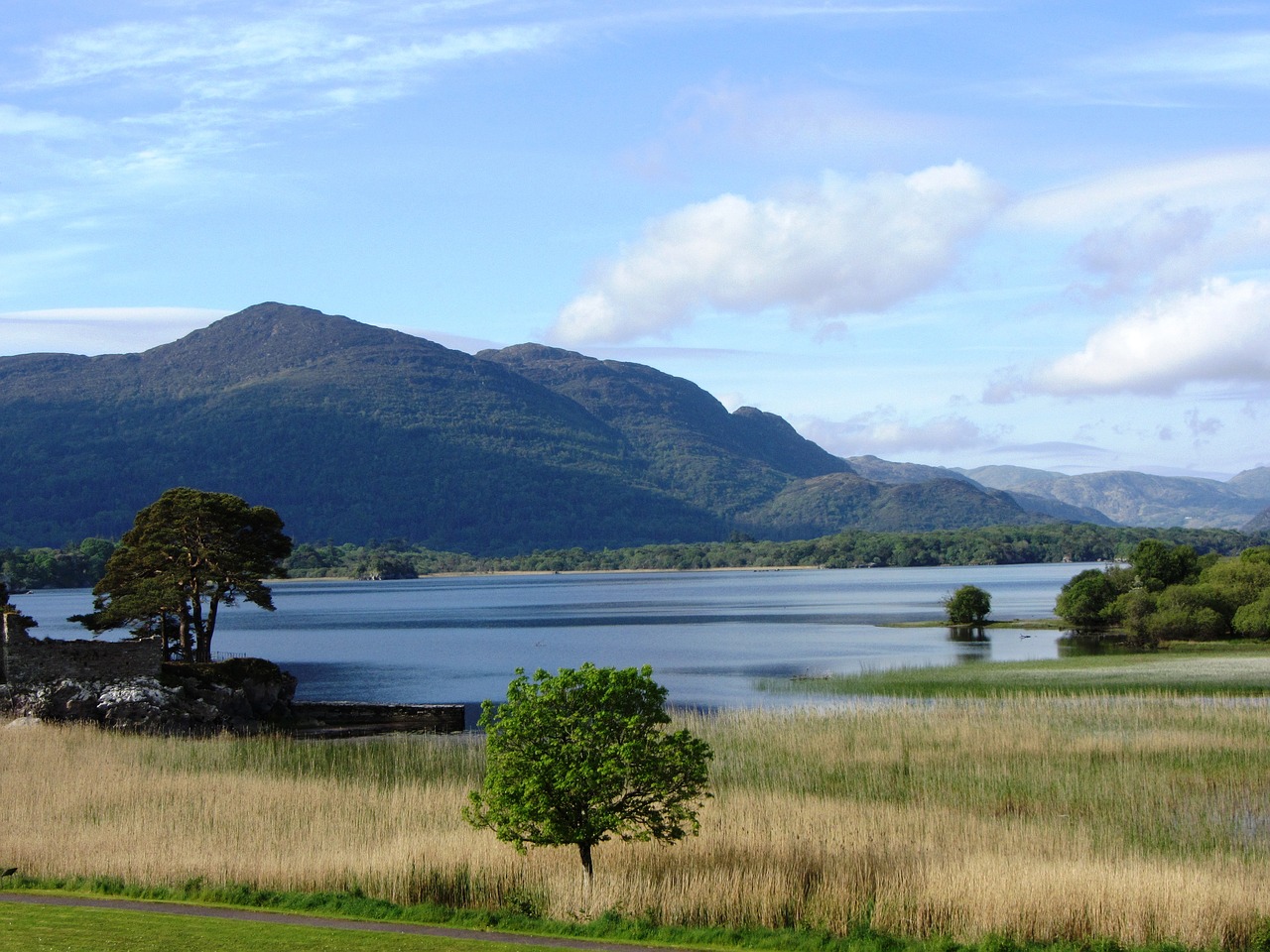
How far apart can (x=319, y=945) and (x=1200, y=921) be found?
10.2 meters

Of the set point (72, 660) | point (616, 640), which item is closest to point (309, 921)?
point (72, 660)

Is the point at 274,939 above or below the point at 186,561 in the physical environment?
below

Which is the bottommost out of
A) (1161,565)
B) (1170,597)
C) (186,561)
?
(1170,597)

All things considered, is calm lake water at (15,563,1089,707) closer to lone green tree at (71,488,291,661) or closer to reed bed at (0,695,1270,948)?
lone green tree at (71,488,291,661)

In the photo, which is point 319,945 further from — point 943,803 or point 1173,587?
point 1173,587

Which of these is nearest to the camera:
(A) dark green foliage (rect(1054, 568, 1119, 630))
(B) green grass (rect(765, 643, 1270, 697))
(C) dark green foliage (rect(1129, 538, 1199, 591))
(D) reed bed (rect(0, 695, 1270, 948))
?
(D) reed bed (rect(0, 695, 1270, 948))

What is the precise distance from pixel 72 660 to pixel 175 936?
26.8m

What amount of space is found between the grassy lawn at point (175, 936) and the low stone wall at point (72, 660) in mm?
24158

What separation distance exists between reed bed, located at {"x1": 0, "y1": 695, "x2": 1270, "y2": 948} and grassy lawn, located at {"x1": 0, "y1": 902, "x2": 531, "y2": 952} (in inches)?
85.7

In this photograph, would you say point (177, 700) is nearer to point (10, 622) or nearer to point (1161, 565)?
point (10, 622)

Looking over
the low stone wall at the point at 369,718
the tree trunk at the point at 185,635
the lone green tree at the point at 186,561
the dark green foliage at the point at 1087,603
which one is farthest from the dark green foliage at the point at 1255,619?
the tree trunk at the point at 185,635

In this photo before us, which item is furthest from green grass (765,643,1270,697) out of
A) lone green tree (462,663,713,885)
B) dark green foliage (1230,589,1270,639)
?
lone green tree (462,663,713,885)

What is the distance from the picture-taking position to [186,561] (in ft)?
163

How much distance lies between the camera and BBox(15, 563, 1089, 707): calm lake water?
56531mm
